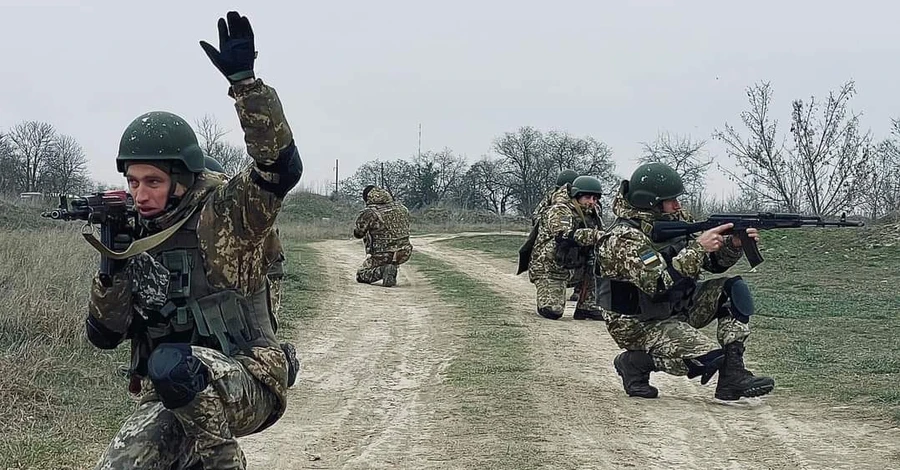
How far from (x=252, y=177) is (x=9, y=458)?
262 cm

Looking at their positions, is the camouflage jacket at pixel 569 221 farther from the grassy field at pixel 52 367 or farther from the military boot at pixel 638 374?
the military boot at pixel 638 374

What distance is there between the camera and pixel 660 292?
7.36 meters

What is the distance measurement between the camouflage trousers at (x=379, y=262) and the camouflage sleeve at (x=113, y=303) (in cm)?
1348

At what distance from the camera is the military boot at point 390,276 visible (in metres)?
17.3

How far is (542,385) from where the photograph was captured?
7.99m

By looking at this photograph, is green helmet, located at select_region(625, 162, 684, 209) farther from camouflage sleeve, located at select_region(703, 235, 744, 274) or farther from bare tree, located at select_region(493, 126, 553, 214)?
bare tree, located at select_region(493, 126, 553, 214)

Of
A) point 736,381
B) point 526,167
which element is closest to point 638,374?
point 736,381

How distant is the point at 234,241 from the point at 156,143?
0.55 metres

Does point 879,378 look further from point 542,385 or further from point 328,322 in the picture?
point 328,322

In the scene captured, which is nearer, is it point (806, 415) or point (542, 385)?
point (806, 415)

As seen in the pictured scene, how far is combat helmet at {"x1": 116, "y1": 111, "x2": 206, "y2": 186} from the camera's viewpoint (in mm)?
4039

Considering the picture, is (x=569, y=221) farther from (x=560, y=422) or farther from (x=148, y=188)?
(x=148, y=188)

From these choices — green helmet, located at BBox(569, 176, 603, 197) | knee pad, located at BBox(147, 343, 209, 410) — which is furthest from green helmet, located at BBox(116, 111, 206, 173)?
green helmet, located at BBox(569, 176, 603, 197)

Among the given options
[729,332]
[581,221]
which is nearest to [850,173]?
[581,221]
